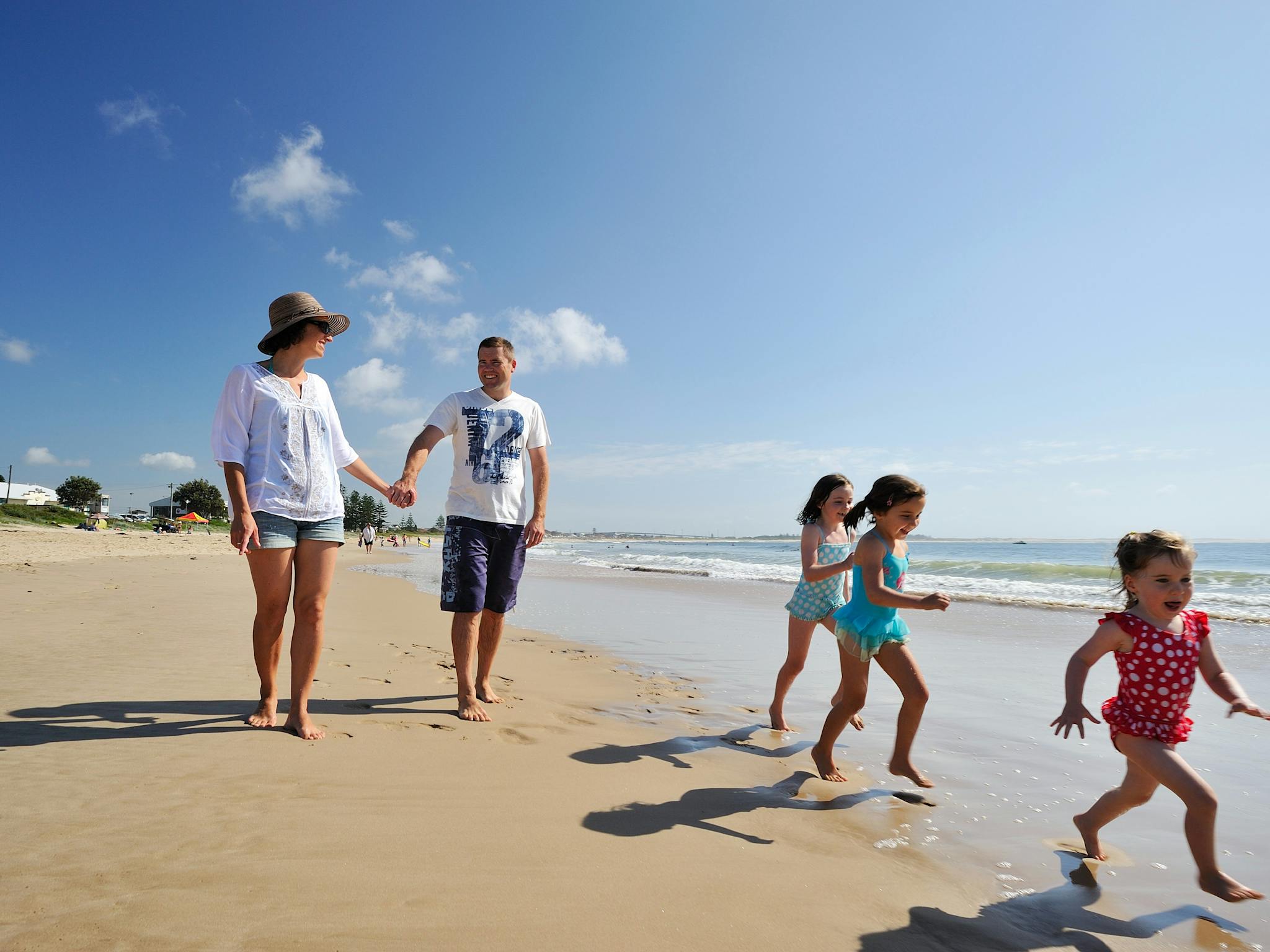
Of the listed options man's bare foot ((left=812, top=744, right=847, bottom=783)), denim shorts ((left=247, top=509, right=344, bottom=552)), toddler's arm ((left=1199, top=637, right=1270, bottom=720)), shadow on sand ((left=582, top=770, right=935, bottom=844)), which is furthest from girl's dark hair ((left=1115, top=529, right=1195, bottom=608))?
denim shorts ((left=247, top=509, right=344, bottom=552))

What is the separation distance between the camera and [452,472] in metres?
4.09

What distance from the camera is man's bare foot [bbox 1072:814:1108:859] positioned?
7.98 ft

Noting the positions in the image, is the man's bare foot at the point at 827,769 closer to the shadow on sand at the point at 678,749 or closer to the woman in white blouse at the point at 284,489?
the shadow on sand at the point at 678,749

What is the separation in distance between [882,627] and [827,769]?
74 cm

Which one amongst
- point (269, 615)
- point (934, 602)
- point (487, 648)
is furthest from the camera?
point (487, 648)

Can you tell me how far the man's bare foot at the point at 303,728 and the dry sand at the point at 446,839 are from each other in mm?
94

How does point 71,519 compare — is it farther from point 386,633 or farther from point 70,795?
point 70,795

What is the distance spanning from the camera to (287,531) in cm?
317

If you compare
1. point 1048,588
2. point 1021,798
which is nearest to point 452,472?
point 1021,798

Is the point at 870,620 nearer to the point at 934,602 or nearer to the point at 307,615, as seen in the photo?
the point at 934,602

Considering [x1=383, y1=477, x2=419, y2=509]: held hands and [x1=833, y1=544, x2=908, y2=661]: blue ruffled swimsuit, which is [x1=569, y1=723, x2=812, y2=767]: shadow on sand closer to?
[x1=833, y1=544, x2=908, y2=661]: blue ruffled swimsuit

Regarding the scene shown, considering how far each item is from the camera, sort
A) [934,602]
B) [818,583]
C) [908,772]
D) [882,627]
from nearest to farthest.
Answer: [934,602] → [908,772] → [882,627] → [818,583]

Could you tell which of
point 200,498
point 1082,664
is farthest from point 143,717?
point 200,498

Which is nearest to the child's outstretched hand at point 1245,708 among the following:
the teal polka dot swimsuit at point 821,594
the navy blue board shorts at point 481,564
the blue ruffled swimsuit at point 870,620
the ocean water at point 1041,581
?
the blue ruffled swimsuit at point 870,620
